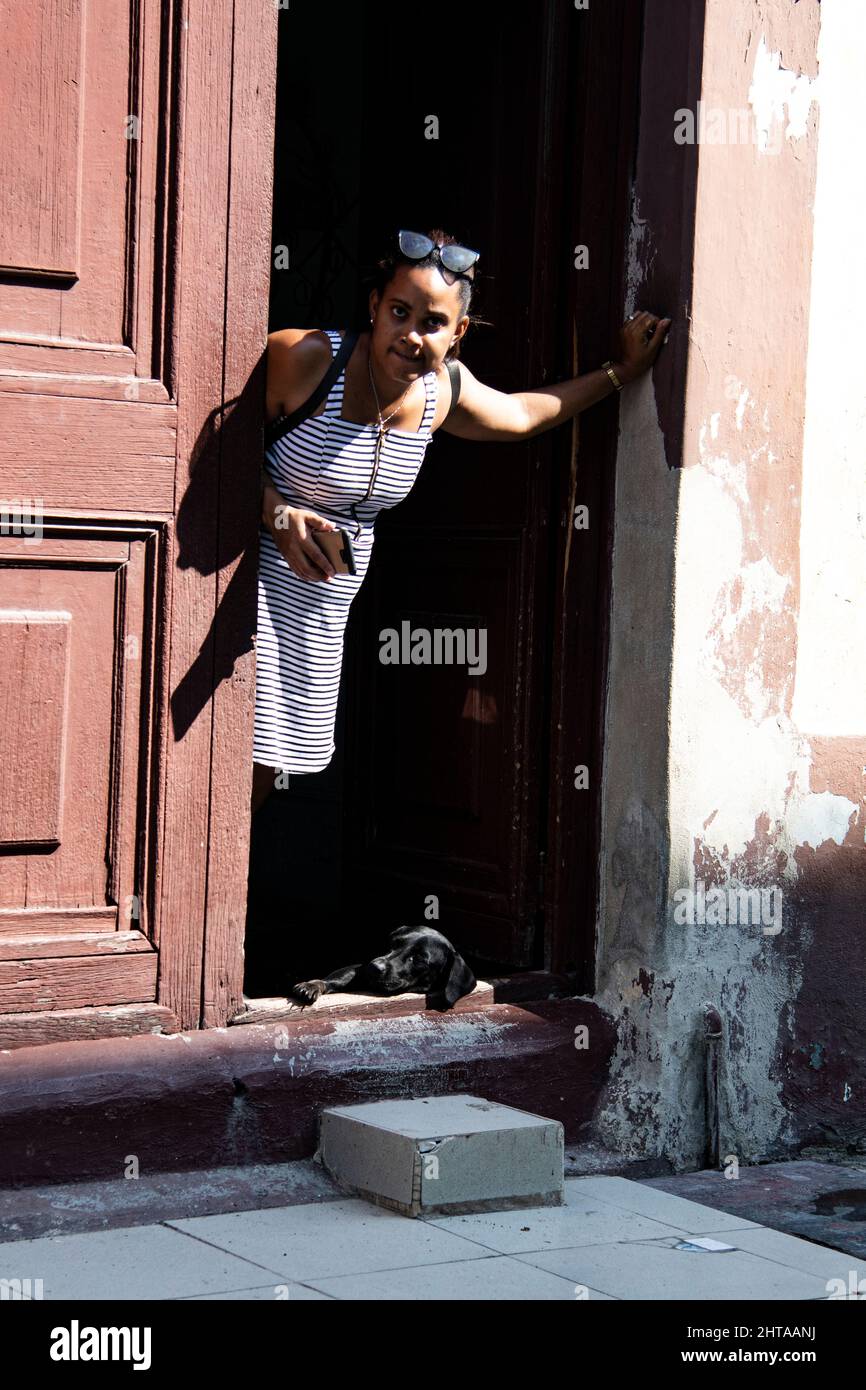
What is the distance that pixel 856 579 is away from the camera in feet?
15.3

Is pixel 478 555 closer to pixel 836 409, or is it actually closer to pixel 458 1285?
pixel 836 409

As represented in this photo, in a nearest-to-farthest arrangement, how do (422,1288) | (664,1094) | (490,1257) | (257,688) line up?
(422,1288), (490,1257), (257,688), (664,1094)

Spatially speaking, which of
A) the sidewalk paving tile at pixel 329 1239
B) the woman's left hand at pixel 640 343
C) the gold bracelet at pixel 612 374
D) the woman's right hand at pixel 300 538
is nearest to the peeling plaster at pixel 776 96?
the woman's left hand at pixel 640 343

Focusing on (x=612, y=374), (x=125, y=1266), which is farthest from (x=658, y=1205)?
(x=612, y=374)

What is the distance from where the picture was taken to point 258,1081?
12.5ft

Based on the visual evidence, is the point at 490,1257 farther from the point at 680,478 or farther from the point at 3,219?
the point at 3,219

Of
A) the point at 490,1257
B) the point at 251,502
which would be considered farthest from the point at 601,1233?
the point at 251,502

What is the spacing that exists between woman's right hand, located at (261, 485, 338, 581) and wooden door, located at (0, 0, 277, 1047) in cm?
9

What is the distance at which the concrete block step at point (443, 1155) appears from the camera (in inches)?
143

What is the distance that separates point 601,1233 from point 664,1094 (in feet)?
2.33

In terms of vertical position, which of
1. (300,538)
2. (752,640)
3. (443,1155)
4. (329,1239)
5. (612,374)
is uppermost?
(612,374)

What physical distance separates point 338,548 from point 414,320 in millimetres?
550

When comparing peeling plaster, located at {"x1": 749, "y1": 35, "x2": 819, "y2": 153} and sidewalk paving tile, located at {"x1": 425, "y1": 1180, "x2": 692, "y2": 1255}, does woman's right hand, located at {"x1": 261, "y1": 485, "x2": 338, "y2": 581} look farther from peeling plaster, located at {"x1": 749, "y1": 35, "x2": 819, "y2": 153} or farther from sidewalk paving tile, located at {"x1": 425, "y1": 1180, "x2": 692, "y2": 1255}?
peeling plaster, located at {"x1": 749, "y1": 35, "x2": 819, "y2": 153}

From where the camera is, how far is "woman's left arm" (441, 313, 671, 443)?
422cm
